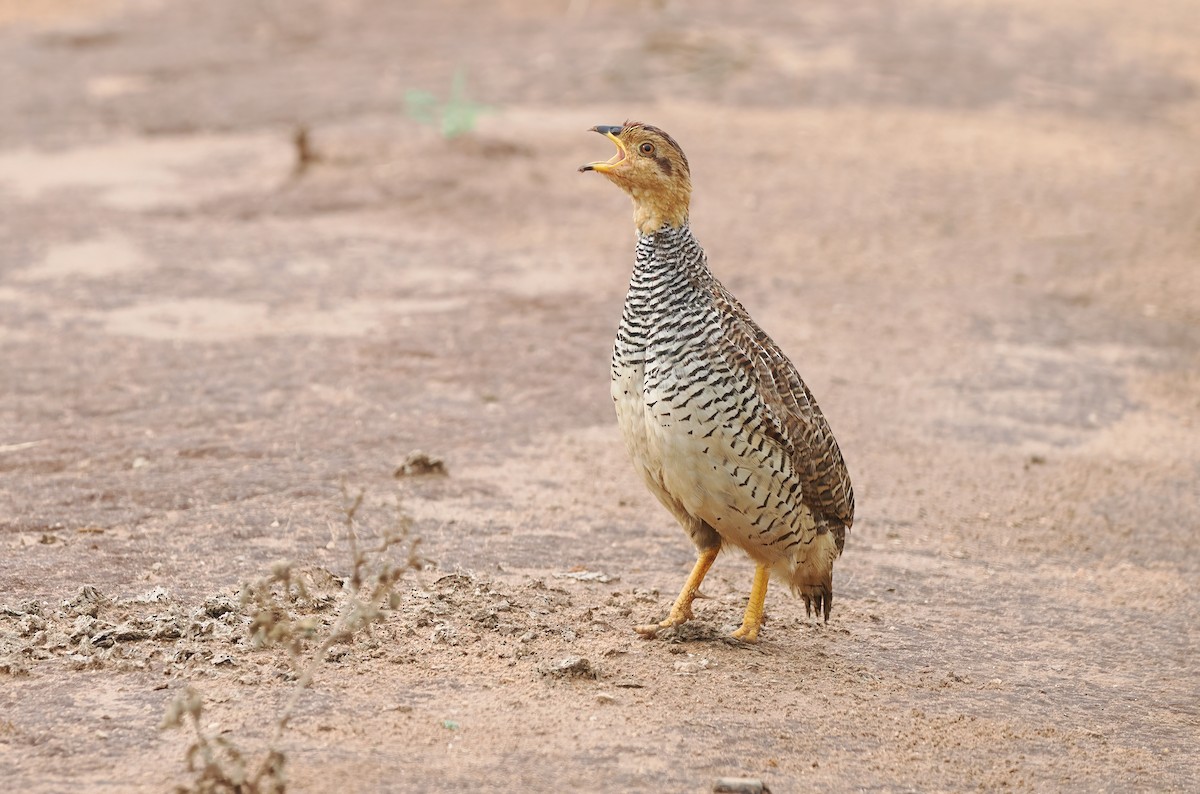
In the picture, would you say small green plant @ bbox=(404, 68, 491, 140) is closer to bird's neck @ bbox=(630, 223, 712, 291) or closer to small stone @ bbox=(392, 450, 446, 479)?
small stone @ bbox=(392, 450, 446, 479)

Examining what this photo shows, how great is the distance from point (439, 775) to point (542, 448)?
362cm

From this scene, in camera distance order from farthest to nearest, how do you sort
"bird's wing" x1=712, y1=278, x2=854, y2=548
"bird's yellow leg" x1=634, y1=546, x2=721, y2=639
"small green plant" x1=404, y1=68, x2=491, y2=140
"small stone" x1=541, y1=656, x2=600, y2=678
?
1. "small green plant" x1=404, y1=68, x2=491, y2=140
2. "bird's yellow leg" x1=634, y1=546, x2=721, y2=639
3. "bird's wing" x1=712, y1=278, x2=854, y2=548
4. "small stone" x1=541, y1=656, x2=600, y2=678

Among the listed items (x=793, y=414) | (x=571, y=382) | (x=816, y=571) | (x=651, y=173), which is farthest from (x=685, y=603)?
(x=571, y=382)

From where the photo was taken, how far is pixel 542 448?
311 inches

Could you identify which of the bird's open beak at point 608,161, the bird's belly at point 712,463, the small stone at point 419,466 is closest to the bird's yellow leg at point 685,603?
the bird's belly at point 712,463

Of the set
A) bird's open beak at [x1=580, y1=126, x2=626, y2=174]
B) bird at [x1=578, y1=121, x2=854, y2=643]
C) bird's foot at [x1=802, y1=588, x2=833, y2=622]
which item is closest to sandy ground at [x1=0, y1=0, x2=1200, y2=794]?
bird's foot at [x1=802, y1=588, x2=833, y2=622]

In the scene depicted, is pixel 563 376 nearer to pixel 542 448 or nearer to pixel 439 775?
pixel 542 448

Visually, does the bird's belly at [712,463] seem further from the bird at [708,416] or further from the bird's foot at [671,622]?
the bird's foot at [671,622]

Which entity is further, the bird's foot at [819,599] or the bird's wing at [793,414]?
the bird's foot at [819,599]

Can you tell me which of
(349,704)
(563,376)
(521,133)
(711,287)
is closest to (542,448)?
(563,376)

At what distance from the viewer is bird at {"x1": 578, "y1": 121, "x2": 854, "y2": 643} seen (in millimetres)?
5211

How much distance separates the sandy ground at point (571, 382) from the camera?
494cm

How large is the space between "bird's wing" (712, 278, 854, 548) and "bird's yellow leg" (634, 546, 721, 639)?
46 cm

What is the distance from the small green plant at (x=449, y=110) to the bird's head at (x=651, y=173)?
8020mm
